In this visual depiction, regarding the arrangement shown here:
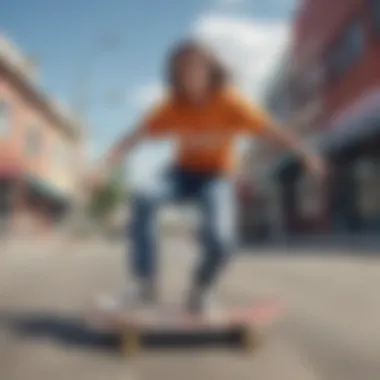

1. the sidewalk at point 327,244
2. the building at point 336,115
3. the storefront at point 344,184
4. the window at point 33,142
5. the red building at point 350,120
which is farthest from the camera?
the sidewalk at point 327,244

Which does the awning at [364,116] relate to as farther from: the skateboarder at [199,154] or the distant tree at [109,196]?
the distant tree at [109,196]

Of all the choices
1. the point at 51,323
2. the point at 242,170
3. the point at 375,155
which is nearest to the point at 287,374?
the point at 242,170

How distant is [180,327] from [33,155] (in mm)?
742

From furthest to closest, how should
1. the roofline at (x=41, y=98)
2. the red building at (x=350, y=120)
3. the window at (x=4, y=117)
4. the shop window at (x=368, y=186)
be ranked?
the shop window at (x=368, y=186) → the red building at (x=350, y=120) → the window at (x=4, y=117) → the roofline at (x=41, y=98)

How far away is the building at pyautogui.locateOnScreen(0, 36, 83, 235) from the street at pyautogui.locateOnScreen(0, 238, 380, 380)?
0.47 feet

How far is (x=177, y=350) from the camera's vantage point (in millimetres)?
2701

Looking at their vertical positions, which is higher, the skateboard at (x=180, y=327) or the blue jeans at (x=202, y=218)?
the blue jeans at (x=202, y=218)

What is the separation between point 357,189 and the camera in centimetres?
735

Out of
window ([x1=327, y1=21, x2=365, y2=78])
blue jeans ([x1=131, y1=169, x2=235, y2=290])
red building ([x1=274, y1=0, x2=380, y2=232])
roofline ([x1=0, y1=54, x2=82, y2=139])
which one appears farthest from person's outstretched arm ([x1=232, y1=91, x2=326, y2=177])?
window ([x1=327, y1=21, x2=365, y2=78])

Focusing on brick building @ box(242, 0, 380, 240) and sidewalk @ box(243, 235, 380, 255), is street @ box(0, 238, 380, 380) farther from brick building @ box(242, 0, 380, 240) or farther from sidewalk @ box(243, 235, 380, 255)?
sidewalk @ box(243, 235, 380, 255)

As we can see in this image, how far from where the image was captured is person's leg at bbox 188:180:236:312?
2859 mm

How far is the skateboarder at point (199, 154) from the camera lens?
254cm

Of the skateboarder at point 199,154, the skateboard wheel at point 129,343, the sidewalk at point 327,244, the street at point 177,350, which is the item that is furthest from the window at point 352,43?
the skateboard wheel at point 129,343

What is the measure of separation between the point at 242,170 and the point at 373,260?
4.48 meters
